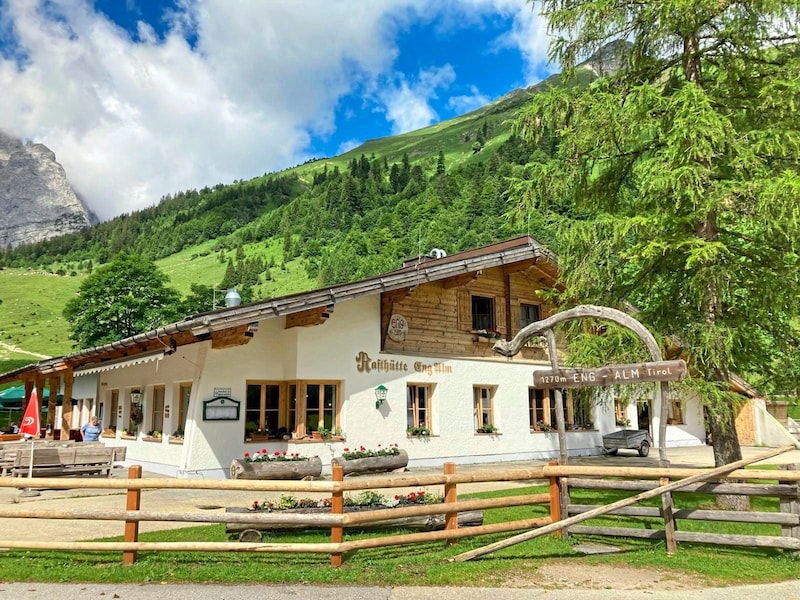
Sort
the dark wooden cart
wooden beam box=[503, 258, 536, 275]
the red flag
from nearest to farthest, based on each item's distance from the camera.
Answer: the red flag → wooden beam box=[503, 258, 536, 275] → the dark wooden cart

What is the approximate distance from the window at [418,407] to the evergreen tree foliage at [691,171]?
670cm

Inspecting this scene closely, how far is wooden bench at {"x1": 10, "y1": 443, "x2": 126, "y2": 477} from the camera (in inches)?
494

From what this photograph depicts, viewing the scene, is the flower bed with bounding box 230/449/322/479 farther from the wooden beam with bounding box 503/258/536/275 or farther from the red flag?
the wooden beam with bounding box 503/258/536/275

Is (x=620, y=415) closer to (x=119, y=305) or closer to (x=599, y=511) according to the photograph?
(x=599, y=511)

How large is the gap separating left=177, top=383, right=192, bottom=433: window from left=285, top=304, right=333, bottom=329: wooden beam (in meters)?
2.80

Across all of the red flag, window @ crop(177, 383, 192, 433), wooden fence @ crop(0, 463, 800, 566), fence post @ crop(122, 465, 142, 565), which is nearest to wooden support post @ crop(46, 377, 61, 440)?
window @ crop(177, 383, 192, 433)

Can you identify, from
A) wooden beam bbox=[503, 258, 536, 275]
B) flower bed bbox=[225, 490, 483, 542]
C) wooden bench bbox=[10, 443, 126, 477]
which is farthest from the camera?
wooden beam bbox=[503, 258, 536, 275]

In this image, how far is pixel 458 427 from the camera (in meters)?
17.2

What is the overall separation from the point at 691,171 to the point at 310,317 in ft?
27.3

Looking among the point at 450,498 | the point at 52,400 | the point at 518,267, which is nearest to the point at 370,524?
the point at 450,498

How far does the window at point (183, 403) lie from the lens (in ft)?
49.1

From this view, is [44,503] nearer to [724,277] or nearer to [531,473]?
[531,473]

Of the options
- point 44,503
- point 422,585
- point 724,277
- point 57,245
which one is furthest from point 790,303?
point 57,245

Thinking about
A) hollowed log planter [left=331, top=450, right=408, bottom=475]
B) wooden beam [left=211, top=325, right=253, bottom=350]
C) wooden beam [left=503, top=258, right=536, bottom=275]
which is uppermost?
wooden beam [left=503, top=258, right=536, bottom=275]
